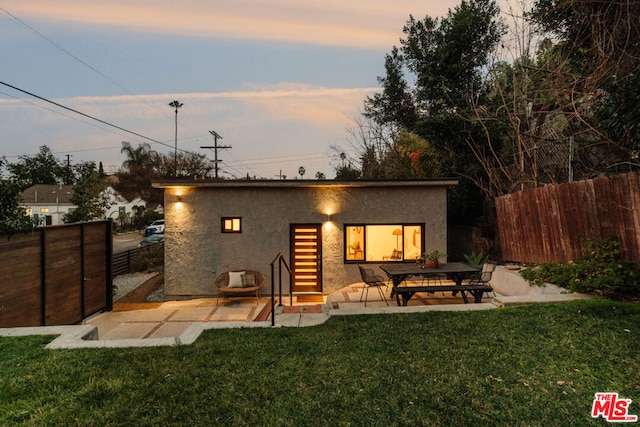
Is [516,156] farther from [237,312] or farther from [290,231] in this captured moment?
[237,312]

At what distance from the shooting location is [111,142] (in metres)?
39.1

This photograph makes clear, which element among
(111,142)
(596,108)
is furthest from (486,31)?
(111,142)

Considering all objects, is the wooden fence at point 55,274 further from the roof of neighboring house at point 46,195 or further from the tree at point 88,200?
the roof of neighboring house at point 46,195

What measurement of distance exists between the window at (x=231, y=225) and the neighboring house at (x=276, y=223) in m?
0.03

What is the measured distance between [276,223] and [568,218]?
710 centimetres

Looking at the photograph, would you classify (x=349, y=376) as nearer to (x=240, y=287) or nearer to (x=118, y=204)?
(x=240, y=287)

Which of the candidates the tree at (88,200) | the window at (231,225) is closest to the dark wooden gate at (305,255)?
the window at (231,225)

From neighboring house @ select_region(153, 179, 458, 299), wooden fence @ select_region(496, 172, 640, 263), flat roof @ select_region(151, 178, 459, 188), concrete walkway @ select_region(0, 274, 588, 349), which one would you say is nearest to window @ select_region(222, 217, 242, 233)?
neighboring house @ select_region(153, 179, 458, 299)

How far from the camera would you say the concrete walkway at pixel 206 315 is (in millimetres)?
4359

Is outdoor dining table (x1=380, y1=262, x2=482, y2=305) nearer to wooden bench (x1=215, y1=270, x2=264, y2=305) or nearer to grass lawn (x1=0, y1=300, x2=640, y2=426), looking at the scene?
grass lawn (x1=0, y1=300, x2=640, y2=426)

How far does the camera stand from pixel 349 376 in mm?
3129

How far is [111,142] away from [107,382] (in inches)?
1779

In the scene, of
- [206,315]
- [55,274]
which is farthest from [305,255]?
[55,274]

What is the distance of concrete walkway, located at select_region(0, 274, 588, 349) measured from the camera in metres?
4.36
